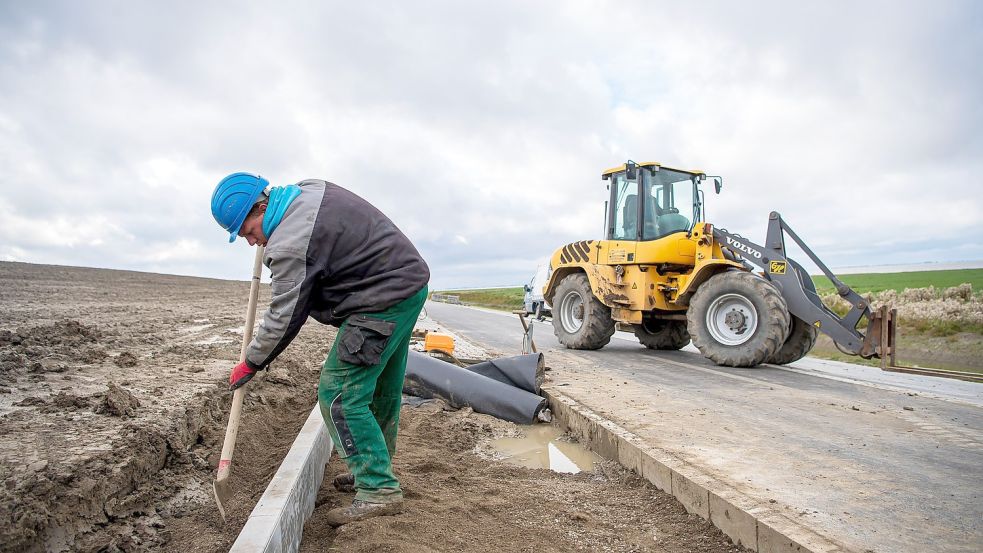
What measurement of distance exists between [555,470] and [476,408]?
5.33 feet

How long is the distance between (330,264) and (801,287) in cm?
717

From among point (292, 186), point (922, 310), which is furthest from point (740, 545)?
point (922, 310)

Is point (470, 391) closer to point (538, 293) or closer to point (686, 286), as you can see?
point (686, 286)

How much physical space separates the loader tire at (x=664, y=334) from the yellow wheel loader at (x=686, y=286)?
2 cm

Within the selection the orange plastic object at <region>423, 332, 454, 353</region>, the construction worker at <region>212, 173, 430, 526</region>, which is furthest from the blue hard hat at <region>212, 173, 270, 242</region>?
the orange plastic object at <region>423, 332, 454, 353</region>

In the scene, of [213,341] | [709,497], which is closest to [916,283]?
[213,341]

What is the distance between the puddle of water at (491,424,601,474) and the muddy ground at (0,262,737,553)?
0.68 feet

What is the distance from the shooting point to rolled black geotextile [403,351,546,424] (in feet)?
19.3

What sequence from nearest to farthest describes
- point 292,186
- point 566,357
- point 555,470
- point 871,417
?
point 292,186 → point 555,470 → point 871,417 → point 566,357

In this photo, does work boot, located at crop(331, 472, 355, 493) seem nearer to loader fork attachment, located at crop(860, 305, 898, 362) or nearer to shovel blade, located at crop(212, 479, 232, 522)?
shovel blade, located at crop(212, 479, 232, 522)

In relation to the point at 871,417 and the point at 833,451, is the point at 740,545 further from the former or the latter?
the point at 871,417

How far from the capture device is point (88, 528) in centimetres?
293

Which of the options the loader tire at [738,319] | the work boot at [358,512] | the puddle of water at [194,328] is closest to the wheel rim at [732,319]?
the loader tire at [738,319]

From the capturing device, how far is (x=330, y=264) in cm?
Result: 307
